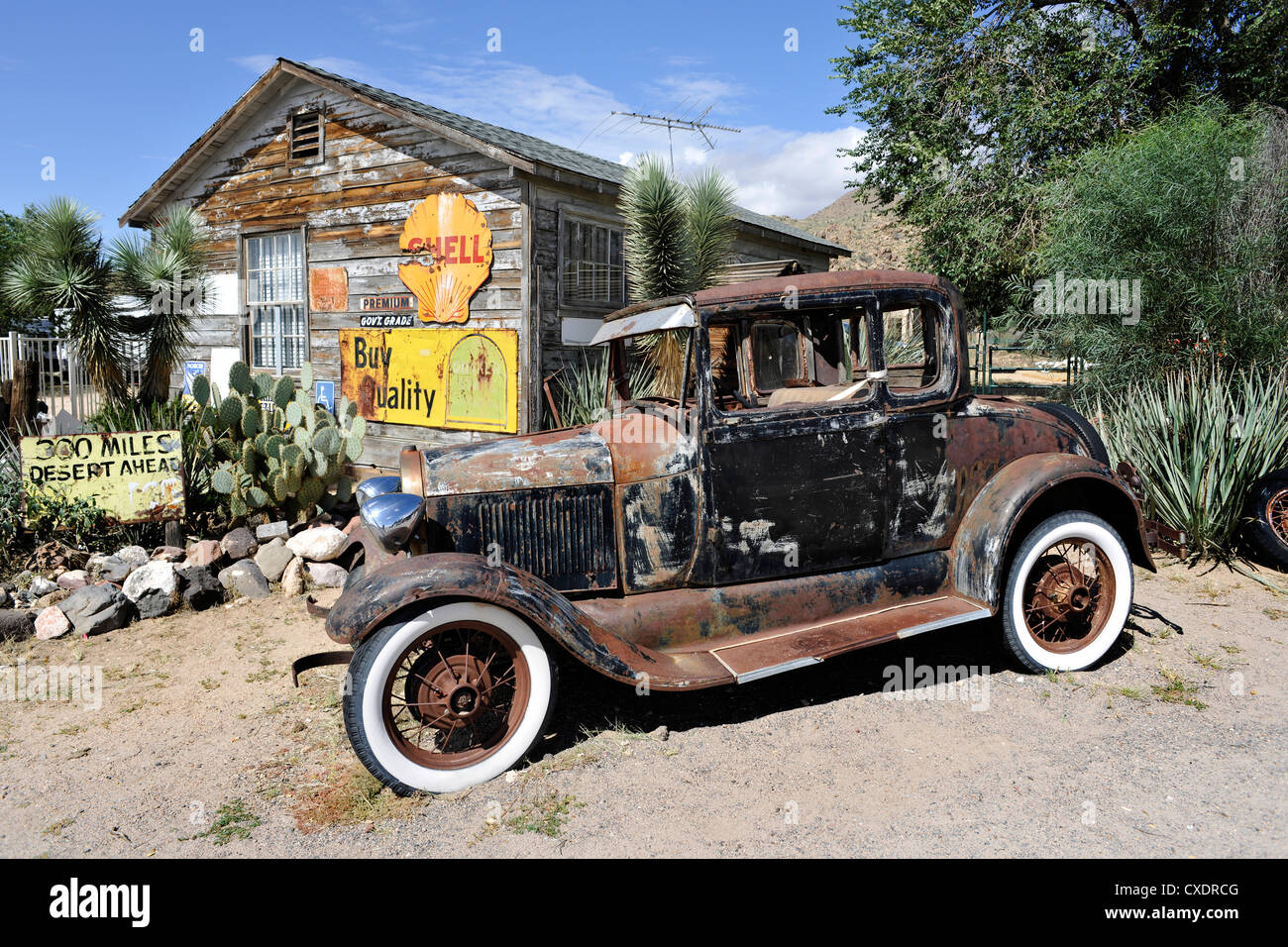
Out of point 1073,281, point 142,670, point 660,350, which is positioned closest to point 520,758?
point 142,670

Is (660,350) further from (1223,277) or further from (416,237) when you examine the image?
(1223,277)

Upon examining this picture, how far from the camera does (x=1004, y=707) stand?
392 cm

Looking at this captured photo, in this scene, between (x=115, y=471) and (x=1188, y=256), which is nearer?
(x=115, y=471)

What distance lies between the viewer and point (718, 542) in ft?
12.1

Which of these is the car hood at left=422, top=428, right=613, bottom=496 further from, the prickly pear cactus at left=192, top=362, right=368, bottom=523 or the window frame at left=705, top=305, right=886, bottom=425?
the prickly pear cactus at left=192, top=362, right=368, bottom=523

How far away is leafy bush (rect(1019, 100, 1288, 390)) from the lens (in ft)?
26.3

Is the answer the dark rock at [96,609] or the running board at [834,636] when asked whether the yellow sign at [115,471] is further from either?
the running board at [834,636]

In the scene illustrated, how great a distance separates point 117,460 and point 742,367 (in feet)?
16.3

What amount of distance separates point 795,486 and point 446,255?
20.9 feet

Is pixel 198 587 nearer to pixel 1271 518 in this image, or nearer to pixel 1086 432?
pixel 1086 432

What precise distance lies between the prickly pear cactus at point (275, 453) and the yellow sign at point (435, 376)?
1907mm

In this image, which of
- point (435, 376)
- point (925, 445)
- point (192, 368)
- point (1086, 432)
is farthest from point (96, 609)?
point (192, 368)
